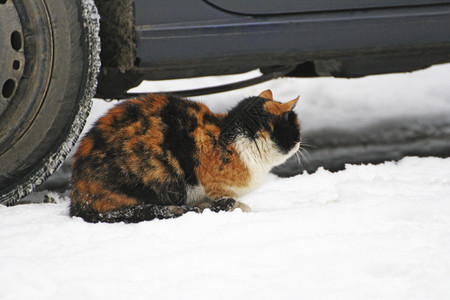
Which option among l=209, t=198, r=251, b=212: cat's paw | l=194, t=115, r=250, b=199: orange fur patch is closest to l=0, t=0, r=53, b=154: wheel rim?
l=194, t=115, r=250, b=199: orange fur patch

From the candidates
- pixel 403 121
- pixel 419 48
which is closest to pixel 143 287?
pixel 419 48

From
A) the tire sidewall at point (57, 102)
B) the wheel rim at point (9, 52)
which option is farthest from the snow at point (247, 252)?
the wheel rim at point (9, 52)

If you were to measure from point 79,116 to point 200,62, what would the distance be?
845 mm

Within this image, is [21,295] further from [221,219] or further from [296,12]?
[296,12]

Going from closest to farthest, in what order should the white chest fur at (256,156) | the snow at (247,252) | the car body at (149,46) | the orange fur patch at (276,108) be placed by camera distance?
the snow at (247,252) < the car body at (149,46) < the white chest fur at (256,156) < the orange fur patch at (276,108)

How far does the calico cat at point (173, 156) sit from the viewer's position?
2779 mm

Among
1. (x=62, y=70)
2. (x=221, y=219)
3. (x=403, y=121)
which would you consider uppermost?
(x=62, y=70)

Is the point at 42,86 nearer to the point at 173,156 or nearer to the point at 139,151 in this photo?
the point at 139,151

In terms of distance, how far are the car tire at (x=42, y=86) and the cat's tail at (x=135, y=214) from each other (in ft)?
1.23

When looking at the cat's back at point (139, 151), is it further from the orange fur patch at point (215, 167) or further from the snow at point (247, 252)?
the snow at point (247, 252)

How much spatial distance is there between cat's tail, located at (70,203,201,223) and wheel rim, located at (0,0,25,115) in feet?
2.23

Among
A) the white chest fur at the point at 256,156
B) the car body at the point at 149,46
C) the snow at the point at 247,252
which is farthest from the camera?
the white chest fur at the point at 256,156

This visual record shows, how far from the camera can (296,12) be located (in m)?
3.51

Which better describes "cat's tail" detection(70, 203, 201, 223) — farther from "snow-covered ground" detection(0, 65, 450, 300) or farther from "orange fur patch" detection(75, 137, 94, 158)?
"orange fur patch" detection(75, 137, 94, 158)
